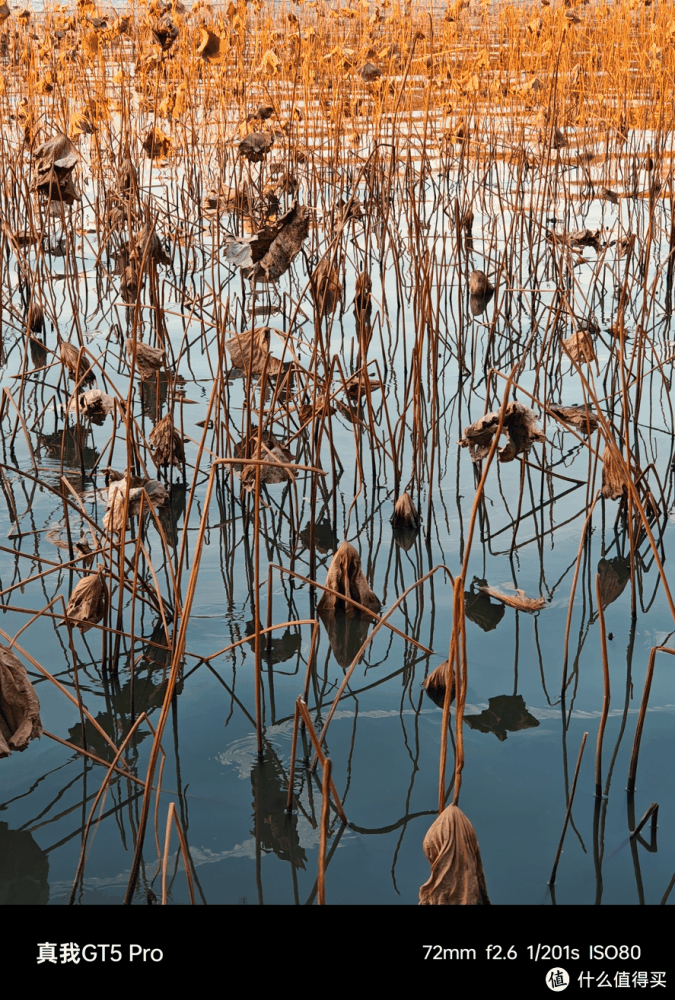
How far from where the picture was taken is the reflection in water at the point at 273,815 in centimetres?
108

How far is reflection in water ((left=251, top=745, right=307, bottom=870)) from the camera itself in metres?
1.08

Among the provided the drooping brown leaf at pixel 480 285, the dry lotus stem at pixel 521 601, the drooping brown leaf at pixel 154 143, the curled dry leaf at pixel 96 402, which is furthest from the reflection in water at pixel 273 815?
the drooping brown leaf at pixel 154 143

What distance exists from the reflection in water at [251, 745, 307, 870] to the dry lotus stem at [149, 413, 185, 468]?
2.58 feet

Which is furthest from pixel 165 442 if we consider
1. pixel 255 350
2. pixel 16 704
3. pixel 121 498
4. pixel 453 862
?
pixel 453 862

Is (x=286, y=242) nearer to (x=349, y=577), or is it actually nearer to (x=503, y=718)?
(x=349, y=577)

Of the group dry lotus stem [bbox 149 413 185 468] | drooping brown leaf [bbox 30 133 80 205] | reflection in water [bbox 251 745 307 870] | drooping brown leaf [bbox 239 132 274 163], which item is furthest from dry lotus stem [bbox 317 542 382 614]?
drooping brown leaf [bbox 239 132 274 163]

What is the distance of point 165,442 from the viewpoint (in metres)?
1.83

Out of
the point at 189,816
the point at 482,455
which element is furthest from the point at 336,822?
the point at 482,455

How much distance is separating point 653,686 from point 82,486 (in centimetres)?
126

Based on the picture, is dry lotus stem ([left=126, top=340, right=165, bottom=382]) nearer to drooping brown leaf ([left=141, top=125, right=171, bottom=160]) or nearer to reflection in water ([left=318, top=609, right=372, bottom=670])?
reflection in water ([left=318, top=609, right=372, bottom=670])

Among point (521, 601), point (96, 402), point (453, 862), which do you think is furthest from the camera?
point (96, 402)

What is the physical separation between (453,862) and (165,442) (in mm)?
1244

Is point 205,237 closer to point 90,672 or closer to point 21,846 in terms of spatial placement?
point 90,672

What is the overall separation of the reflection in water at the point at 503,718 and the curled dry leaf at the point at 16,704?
667 millimetres
